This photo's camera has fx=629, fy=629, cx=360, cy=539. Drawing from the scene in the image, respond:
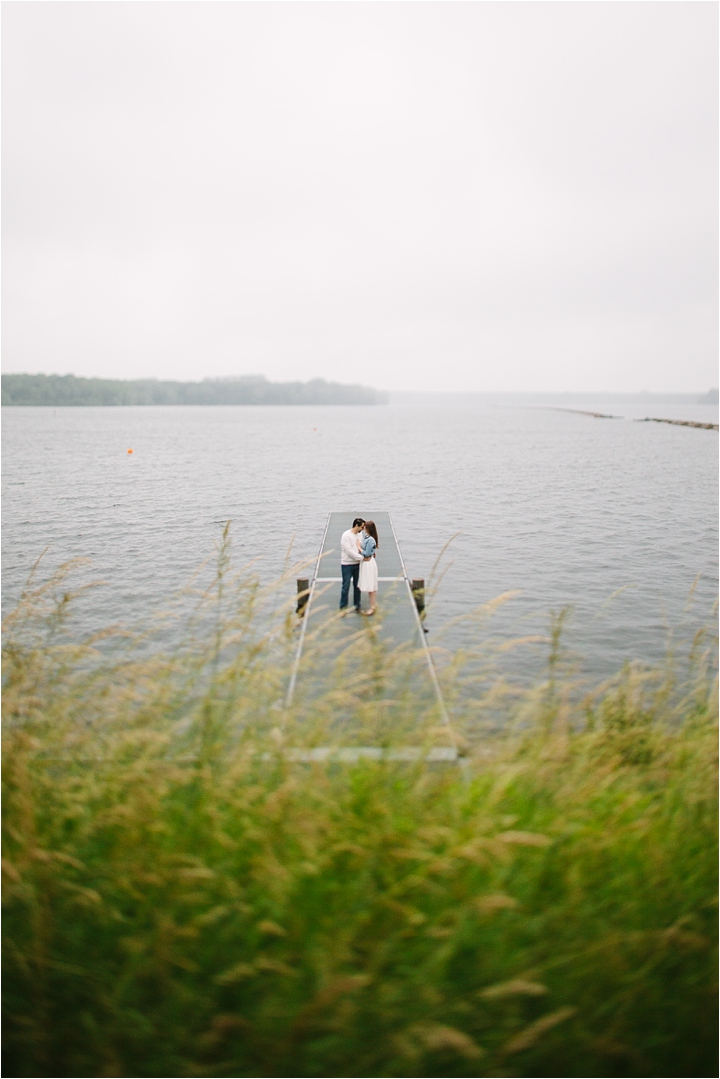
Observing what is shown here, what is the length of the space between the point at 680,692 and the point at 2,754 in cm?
1182

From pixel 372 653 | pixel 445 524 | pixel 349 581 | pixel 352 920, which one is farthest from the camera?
pixel 445 524

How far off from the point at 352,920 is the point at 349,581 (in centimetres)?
940

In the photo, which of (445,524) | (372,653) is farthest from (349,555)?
(445,524)

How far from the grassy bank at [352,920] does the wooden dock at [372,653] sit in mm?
618

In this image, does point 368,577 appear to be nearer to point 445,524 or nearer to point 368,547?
point 368,547

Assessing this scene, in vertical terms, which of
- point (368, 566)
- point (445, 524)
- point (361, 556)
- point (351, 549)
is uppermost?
point (351, 549)

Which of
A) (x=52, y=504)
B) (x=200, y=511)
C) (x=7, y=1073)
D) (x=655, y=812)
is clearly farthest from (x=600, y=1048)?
(x=52, y=504)

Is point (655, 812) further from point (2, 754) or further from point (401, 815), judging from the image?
point (2, 754)

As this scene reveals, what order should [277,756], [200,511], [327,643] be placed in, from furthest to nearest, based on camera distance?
[200,511] < [327,643] < [277,756]

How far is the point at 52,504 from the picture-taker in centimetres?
3597

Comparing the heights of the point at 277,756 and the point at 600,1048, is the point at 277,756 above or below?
above

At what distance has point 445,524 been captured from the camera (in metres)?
30.7

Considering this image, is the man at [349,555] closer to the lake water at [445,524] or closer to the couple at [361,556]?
the couple at [361,556]

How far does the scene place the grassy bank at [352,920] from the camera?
101 inches
